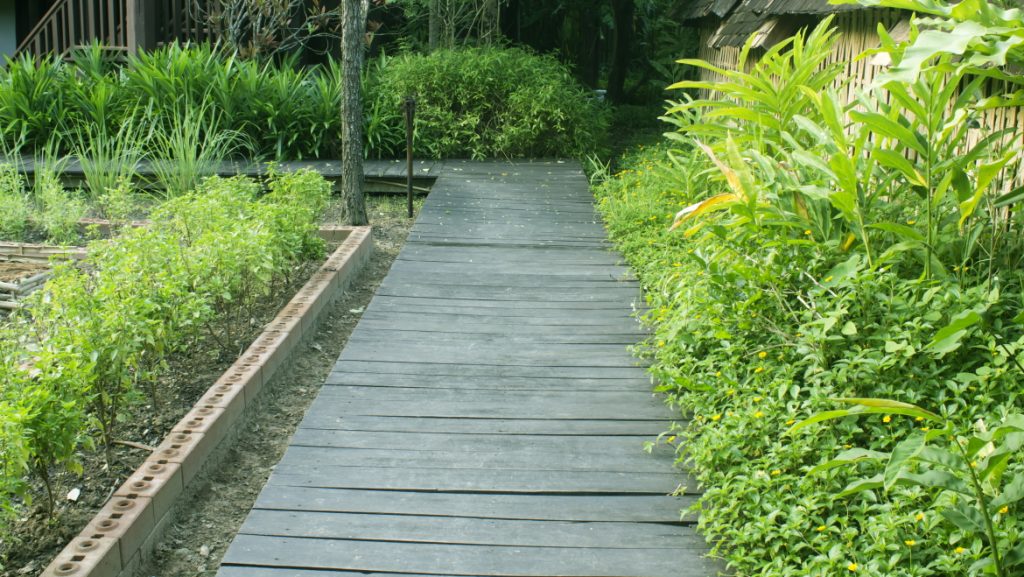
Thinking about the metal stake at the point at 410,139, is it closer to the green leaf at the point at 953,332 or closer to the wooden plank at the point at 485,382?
the wooden plank at the point at 485,382

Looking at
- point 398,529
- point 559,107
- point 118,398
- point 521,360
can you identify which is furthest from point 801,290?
point 559,107

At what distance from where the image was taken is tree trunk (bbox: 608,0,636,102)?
1653 cm

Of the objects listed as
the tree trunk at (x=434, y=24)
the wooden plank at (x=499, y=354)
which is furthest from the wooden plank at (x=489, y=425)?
the tree trunk at (x=434, y=24)

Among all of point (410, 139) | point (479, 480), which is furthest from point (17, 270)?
point (479, 480)

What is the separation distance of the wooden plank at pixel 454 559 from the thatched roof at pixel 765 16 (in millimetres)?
3925

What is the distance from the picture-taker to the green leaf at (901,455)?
243cm

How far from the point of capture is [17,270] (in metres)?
6.22

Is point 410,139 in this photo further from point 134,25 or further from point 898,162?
point 134,25

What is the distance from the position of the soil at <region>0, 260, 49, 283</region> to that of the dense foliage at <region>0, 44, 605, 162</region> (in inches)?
137

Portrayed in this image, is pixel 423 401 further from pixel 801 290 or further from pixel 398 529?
pixel 801 290

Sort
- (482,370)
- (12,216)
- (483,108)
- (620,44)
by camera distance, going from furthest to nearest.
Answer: (620,44) < (483,108) < (12,216) < (482,370)

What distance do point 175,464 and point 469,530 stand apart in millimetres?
1062

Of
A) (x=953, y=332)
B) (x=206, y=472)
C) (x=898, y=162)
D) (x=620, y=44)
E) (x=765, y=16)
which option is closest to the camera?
(x=953, y=332)

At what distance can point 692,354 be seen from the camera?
425 centimetres
